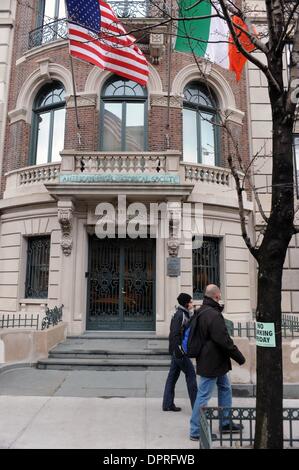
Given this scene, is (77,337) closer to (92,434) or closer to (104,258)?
(104,258)

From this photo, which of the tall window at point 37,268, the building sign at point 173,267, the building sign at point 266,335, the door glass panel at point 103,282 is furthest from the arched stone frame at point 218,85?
the building sign at point 266,335

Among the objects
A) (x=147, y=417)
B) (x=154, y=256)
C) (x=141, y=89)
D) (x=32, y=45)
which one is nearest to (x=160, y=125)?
(x=141, y=89)

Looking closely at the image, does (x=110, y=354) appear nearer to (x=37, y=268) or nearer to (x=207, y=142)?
(x=37, y=268)

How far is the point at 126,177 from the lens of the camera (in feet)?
35.1

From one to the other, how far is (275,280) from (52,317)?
7.57 m

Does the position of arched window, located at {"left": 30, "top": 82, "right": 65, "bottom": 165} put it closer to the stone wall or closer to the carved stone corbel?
the carved stone corbel

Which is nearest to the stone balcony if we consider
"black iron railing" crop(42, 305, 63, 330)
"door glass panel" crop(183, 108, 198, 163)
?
"door glass panel" crop(183, 108, 198, 163)

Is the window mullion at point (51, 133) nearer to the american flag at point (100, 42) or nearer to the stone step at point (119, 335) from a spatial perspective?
the american flag at point (100, 42)

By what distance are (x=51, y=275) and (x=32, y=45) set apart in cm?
877

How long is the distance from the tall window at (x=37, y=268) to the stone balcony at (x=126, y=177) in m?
1.64

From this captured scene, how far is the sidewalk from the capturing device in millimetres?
4773

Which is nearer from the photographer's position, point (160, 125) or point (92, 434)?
point (92, 434)

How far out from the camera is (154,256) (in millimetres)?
11547

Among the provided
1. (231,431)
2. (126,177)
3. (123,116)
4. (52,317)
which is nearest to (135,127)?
(123,116)
